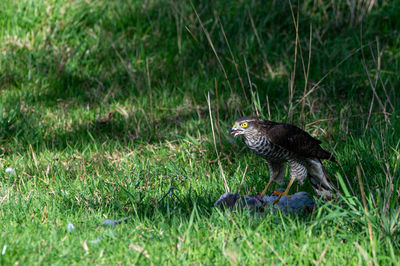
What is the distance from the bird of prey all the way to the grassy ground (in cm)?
28

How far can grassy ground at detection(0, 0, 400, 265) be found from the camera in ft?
11.2

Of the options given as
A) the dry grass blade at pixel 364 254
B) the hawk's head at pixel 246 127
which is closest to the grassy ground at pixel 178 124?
the dry grass blade at pixel 364 254

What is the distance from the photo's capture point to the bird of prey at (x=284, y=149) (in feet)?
14.4

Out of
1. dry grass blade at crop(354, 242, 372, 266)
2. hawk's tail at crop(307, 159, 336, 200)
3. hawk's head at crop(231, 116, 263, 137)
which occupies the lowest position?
hawk's tail at crop(307, 159, 336, 200)

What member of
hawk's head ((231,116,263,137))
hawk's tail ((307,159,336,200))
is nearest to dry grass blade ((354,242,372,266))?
hawk's tail ((307,159,336,200))

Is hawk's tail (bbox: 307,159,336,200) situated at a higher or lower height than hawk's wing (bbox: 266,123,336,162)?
lower

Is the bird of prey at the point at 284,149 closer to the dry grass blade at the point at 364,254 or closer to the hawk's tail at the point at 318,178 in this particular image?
the hawk's tail at the point at 318,178

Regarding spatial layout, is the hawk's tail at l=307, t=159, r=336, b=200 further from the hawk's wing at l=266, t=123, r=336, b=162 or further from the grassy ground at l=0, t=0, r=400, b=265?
the grassy ground at l=0, t=0, r=400, b=265

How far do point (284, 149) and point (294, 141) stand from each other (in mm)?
103

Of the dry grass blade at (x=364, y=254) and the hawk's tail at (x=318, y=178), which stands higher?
the dry grass blade at (x=364, y=254)

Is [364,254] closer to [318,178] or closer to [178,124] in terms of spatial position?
[318,178]

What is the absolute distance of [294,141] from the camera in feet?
14.5

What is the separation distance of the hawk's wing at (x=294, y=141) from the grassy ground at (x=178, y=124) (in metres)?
0.36

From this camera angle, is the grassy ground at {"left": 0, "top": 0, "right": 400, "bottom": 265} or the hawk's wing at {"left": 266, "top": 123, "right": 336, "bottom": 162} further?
the hawk's wing at {"left": 266, "top": 123, "right": 336, "bottom": 162}
